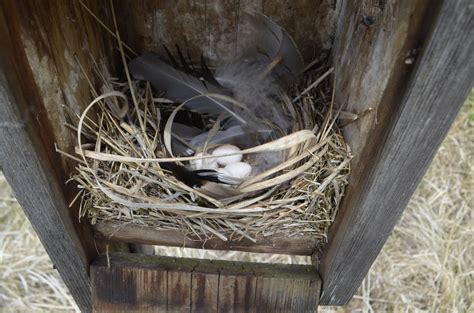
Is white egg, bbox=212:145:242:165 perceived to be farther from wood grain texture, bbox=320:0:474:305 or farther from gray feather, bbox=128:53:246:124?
wood grain texture, bbox=320:0:474:305

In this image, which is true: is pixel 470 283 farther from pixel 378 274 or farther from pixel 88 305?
pixel 88 305

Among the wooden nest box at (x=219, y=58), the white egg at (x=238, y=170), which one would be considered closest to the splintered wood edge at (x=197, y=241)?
the wooden nest box at (x=219, y=58)

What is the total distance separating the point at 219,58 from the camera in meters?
1.09

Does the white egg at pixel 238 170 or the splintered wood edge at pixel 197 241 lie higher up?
the white egg at pixel 238 170

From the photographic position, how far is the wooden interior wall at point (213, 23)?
1.01m

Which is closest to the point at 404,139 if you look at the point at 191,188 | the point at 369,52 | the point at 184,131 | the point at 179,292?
the point at 369,52

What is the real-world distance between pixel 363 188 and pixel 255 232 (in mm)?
233

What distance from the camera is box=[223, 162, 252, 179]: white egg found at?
0.97m

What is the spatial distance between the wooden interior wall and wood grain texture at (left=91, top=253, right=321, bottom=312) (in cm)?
44

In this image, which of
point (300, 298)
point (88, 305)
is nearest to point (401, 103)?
point (300, 298)

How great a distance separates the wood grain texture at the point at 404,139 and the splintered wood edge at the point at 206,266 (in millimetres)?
69

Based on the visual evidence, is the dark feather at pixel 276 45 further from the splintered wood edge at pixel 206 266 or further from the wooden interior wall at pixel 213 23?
the splintered wood edge at pixel 206 266

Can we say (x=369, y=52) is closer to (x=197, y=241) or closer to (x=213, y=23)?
(x=213, y=23)

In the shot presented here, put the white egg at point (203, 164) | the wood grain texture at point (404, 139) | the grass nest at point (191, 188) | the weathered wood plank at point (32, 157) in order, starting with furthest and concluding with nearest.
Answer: the white egg at point (203, 164)
the grass nest at point (191, 188)
the weathered wood plank at point (32, 157)
the wood grain texture at point (404, 139)
